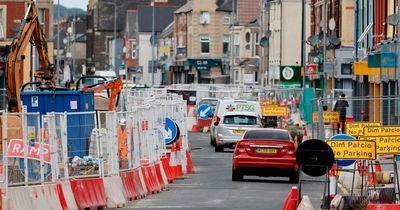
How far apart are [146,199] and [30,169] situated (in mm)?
5131

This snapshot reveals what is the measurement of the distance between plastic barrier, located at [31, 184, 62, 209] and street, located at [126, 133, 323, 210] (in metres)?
2.52

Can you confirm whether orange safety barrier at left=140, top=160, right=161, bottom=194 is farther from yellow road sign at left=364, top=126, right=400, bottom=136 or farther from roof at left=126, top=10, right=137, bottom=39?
roof at left=126, top=10, right=137, bottom=39

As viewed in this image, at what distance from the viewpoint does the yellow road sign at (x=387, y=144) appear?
25406mm

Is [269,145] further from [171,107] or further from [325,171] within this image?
[325,171]

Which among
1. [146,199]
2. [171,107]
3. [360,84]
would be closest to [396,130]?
[146,199]

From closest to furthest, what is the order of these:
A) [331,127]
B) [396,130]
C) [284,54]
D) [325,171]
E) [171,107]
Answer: [325,171]
[396,130]
[171,107]
[331,127]
[284,54]

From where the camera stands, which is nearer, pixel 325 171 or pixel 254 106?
pixel 325 171

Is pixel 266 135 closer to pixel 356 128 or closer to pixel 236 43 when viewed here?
pixel 356 128

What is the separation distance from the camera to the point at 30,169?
23391 millimetres

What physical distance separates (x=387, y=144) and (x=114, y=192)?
17.2 feet

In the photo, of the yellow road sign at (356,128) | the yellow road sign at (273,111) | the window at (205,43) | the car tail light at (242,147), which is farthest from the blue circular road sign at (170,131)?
Result: the window at (205,43)

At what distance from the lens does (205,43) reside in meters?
134

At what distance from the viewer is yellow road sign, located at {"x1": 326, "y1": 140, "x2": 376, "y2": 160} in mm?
24188

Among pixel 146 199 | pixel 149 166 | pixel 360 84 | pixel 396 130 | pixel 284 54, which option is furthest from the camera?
pixel 284 54
